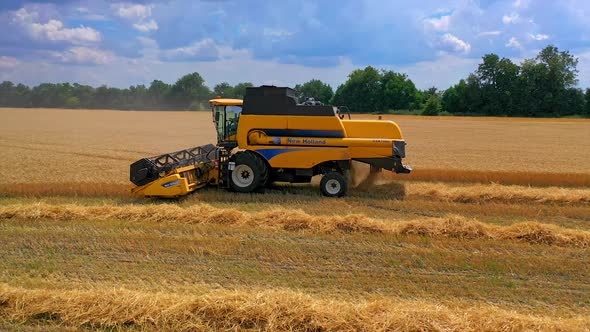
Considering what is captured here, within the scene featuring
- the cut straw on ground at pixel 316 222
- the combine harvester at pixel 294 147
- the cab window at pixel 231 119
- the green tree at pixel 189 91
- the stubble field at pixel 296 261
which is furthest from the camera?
the green tree at pixel 189 91

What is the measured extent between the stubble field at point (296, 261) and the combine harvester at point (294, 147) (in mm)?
481

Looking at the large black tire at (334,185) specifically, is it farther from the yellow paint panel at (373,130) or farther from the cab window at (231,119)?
the cab window at (231,119)

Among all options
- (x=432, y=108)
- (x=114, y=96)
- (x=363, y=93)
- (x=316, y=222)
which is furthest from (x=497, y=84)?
(x=316, y=222)

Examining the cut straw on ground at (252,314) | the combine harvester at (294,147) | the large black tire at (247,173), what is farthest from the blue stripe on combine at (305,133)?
the cut straw on ground at (252,314)

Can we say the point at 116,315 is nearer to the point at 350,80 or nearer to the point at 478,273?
the point at 478,273

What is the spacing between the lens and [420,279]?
615cm

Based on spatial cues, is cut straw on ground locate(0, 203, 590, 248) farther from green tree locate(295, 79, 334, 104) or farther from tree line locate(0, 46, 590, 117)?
green tree locate(295, 79, 334, 104)

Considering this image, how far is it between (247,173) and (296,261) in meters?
5.06

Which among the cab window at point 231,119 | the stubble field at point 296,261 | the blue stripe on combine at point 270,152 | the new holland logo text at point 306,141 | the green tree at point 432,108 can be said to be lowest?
the stubble field at point 296,261

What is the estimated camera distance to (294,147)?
11414 mm

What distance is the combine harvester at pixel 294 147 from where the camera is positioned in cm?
1130

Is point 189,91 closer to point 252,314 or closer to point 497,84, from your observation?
point 497,84

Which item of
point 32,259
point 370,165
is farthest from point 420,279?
point 370,165

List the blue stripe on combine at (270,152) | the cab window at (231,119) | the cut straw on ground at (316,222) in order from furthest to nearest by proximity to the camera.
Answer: the cab window at (231,119), the blue stripe on combine at (270,152), the cut straw on ground at (316,222)
